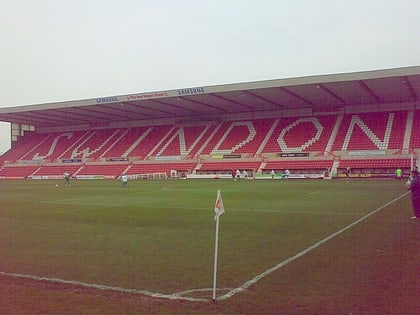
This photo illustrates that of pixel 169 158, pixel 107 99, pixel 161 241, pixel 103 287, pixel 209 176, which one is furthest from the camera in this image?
pixel 169 158

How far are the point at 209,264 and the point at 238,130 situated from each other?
51.6 metres

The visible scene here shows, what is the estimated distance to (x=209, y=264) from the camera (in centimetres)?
839

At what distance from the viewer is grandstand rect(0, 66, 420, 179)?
46.6m

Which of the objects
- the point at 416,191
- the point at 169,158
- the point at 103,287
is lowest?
the point at 103,287

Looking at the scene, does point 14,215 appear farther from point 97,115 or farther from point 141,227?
point 97,115

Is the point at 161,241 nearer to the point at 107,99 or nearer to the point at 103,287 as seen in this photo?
the point at 103,287

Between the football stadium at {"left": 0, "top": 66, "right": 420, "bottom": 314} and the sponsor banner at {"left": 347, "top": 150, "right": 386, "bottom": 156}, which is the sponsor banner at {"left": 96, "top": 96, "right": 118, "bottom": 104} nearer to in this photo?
the football stadium at {"left": 0, "top": 66, "right": 420, "bottom": 314}

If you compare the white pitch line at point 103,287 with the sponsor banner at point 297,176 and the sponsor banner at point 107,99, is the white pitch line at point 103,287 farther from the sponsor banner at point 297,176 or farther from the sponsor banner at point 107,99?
the sponsor banner at point 107,99

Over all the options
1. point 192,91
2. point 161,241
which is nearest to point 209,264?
point 161,241

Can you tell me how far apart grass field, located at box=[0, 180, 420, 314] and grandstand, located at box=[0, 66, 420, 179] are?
31217 mm

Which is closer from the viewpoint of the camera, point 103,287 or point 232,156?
point 103,287

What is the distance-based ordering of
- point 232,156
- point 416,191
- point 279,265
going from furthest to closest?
point 232,156
point 416,191
point 279,265

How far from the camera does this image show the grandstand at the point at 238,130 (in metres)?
46.6

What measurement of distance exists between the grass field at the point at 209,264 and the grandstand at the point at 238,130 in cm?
3122
